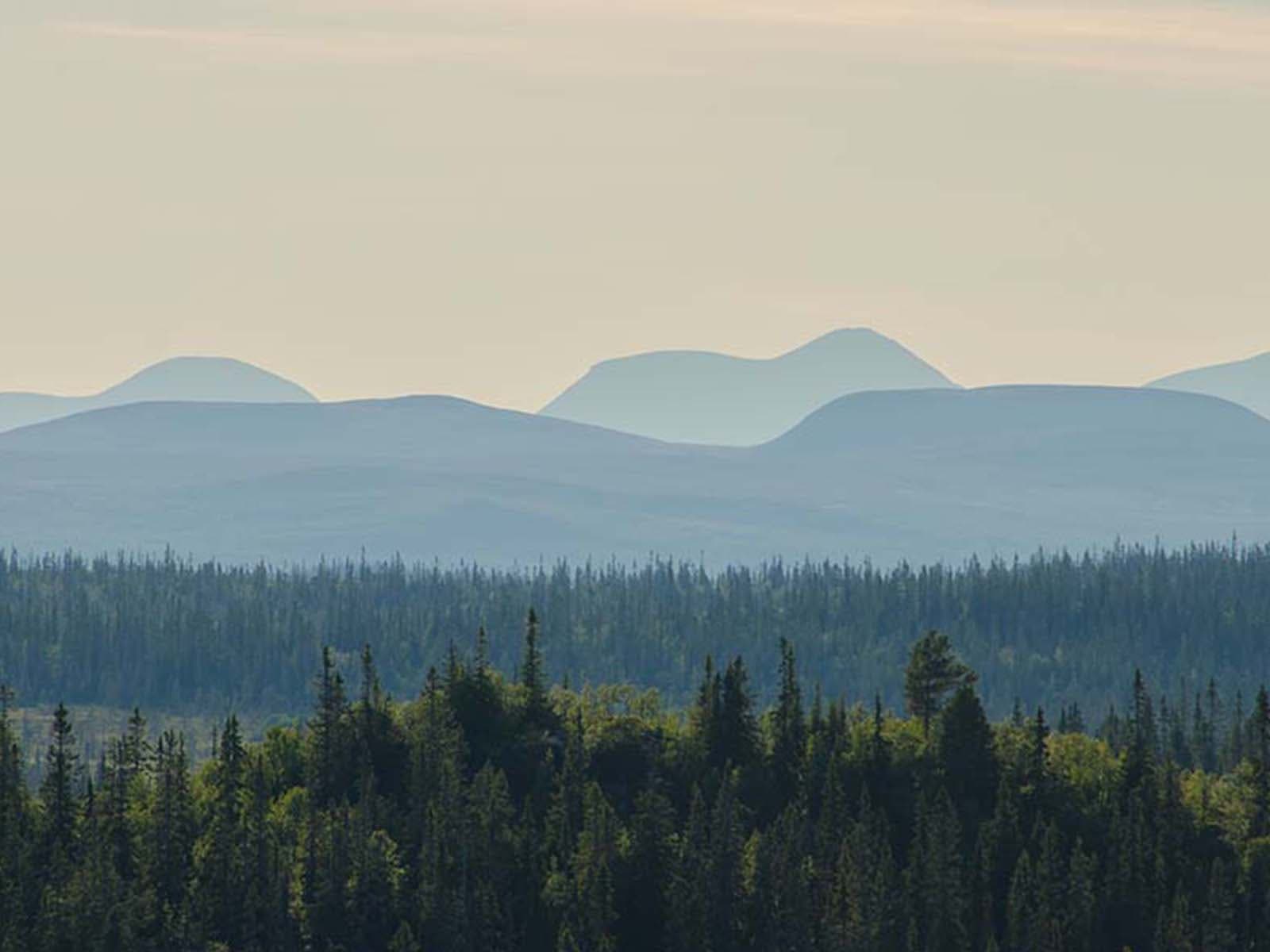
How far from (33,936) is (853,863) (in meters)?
56.5

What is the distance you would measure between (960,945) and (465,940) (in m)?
34.4

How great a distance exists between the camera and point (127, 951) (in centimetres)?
19088

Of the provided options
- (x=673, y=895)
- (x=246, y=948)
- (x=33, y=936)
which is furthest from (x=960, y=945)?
(x=33, y=936)

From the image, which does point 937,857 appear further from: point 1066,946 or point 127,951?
point 127,951

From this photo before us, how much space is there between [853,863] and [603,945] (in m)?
19.3

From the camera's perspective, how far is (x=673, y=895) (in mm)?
199875

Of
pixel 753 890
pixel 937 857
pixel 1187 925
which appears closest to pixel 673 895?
pixel 753 890

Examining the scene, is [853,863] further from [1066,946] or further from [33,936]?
[33,936]

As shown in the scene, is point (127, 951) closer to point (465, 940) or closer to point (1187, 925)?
point (465, 940)

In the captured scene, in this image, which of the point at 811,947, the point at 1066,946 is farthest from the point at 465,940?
the point at 1066,946

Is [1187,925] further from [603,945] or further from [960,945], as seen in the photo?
[603,945]

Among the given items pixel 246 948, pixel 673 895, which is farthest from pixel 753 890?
pixel 246 948

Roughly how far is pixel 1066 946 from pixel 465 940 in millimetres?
41860

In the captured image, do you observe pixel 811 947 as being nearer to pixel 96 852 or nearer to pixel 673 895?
pixel 673 895
